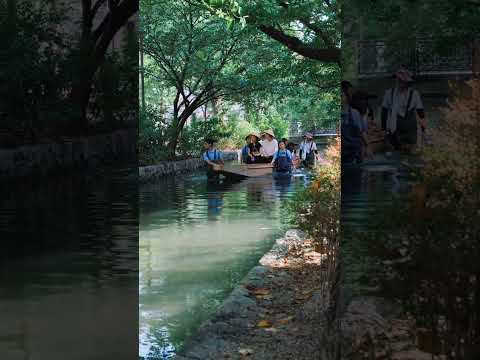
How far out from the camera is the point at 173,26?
4.31 metres

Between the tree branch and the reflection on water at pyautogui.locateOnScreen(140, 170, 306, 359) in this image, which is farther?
the tree branch

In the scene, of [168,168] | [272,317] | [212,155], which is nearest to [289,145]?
[212,155]

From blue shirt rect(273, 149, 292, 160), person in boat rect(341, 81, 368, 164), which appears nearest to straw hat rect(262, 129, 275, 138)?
blue shirt rect(273, 149, 292, 160)

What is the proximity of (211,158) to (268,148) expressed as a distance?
1.55ft

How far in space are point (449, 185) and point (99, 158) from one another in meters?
1.87

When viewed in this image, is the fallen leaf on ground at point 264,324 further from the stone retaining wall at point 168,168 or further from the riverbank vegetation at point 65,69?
the riverbank vegetation at point 65,69

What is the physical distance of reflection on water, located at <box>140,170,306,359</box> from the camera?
→ 3.96 metres

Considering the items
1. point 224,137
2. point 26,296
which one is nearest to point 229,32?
point 224,137

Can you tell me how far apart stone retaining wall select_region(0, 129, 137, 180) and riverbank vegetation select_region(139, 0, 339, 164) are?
0.23 metres

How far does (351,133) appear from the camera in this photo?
10.3 ft

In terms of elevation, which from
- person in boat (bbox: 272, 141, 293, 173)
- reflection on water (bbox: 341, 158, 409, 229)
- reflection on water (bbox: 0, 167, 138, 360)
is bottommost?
reflection on water (bbox: 0, 167, 138, 360)

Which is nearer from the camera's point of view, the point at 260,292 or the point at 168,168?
the point at 168,168

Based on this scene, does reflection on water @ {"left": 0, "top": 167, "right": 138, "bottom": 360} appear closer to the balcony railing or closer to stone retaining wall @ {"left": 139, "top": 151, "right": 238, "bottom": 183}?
stone retaining wall @ {"left": 139, "top": 151, "right": 238, "bottom": 183}

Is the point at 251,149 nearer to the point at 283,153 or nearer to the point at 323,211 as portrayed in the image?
the point at 283,153
